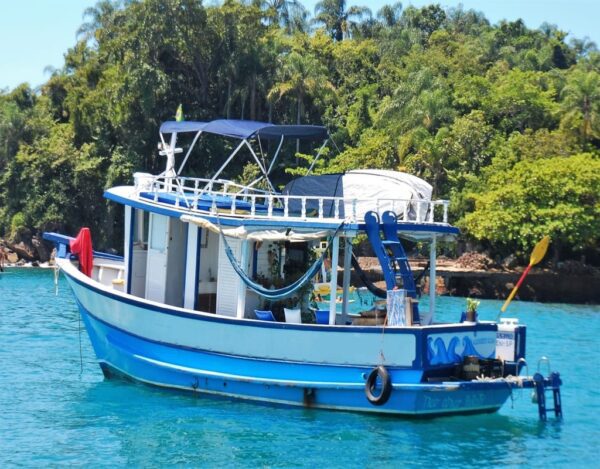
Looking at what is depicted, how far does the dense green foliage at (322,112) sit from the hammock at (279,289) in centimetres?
2723

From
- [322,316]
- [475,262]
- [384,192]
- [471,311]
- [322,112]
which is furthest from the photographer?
[322,112]

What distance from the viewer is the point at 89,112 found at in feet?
188

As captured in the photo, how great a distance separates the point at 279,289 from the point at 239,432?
2.89 metres

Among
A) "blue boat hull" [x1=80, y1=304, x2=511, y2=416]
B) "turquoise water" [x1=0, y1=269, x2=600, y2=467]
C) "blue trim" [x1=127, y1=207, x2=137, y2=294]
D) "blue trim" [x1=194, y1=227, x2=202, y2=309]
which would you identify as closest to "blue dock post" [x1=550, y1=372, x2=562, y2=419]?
"turquoise water" [x1=0, y1=269, x2=600, y2=467]

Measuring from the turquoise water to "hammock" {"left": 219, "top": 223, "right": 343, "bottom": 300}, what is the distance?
6.37 ft

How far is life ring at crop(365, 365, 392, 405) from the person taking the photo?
50.3 feet

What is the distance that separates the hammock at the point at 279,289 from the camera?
648 inches

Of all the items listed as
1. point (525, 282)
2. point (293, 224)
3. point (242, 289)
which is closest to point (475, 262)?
point (525, 282)

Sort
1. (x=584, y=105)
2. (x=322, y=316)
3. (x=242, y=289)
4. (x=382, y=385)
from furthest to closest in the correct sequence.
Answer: (x=584, y=105), (x=242, y=289), (x=322, y=316), (x=382, y=385)

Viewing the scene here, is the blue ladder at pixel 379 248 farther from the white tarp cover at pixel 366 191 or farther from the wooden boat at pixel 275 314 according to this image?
the white tarp cover at pixel 366 191

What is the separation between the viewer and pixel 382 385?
50.6ft

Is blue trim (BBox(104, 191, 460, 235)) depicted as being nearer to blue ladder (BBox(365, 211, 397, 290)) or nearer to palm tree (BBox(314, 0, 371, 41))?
blue ladder (BBox(365, 211, 397, 290))

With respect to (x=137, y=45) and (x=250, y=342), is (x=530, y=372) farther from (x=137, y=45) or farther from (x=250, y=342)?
(x=137, y=45)

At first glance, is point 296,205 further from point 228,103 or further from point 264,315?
point 228,103
